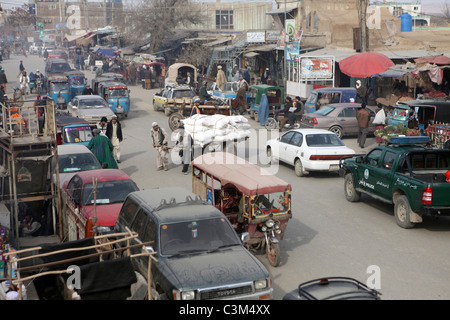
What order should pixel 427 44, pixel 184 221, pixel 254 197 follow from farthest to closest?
1. pixel 427 44
2. pixel 254 197
3. pixel 184 221

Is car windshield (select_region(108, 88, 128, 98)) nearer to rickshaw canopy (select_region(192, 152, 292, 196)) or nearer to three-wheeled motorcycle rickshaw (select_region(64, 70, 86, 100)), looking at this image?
three-wheeled motorcycle rickshaw (select_region(64, 70, 86, 100))

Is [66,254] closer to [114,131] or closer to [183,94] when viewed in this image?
[114,131]

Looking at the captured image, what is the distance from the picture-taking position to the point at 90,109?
26312 mm

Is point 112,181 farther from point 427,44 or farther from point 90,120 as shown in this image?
point 427,44

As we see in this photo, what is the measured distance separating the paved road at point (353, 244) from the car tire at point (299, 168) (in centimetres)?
21

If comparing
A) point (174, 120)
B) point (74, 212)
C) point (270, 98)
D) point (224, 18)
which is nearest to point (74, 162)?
point (74, 212)

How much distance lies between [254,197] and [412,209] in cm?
384

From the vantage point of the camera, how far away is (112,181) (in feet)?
42.3

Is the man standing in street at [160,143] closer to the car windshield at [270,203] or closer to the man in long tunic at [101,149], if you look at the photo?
the man in long tunic at [101,149]

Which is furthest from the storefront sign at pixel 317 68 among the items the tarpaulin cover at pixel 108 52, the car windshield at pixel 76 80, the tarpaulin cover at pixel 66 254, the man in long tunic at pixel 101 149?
the tarpaulin cover at pixel 108 52

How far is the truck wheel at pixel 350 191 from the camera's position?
1532cm

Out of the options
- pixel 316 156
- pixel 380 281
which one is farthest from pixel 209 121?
pixel 380 281

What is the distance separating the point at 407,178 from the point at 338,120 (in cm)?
1080

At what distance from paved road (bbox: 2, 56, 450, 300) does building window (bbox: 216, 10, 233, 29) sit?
1984 inches
